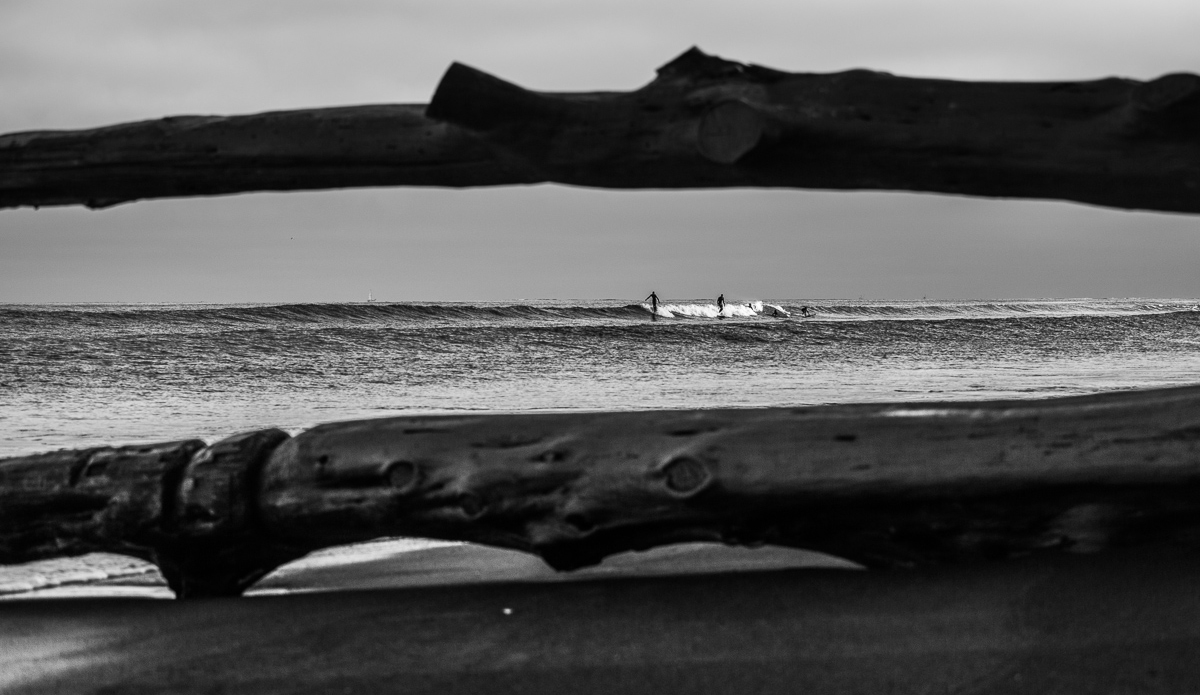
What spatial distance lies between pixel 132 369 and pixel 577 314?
19.4 metres

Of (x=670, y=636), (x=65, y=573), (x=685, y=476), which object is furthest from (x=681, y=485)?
(x=65, y=573)

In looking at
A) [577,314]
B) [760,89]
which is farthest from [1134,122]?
[577,314]

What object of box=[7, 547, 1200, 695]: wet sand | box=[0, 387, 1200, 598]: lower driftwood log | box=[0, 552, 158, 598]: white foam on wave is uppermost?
box=[0, 387, 1200, 598]: lower driftwood log

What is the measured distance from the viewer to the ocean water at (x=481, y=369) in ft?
22.8

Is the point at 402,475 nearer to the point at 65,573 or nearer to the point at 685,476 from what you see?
the point at 685,476

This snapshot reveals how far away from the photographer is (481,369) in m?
10.9

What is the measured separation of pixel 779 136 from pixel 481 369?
885 cm

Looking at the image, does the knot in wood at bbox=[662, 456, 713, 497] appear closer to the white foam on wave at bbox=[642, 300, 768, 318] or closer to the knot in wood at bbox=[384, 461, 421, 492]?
the knot in wood at bbox=[384, 461, 421, 492]

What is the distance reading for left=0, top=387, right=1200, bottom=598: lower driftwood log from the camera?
78.4 inches

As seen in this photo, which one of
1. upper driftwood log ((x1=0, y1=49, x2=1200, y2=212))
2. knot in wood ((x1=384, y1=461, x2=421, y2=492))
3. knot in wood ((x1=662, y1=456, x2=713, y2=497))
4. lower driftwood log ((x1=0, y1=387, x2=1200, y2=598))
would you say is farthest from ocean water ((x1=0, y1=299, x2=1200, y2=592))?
knot in wood ((x1=662, y1=456, x2=713, y2=497))

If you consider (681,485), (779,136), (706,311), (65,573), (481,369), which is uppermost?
(779,136)

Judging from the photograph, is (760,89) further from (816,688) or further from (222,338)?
(222,338)

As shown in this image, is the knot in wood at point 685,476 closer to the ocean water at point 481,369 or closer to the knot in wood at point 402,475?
the knot in wood at point 402,475

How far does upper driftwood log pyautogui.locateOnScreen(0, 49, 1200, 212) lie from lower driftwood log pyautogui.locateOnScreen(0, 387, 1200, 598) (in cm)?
56
